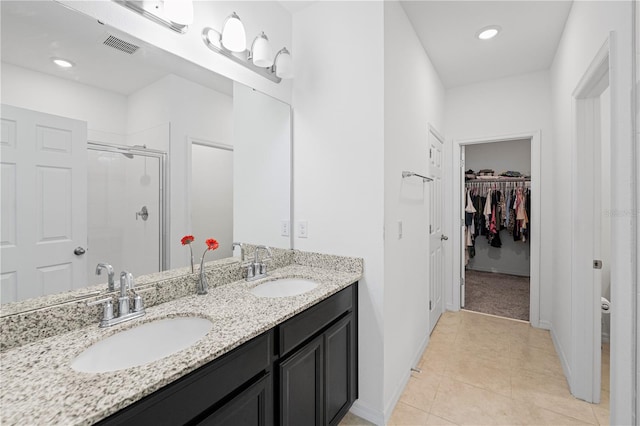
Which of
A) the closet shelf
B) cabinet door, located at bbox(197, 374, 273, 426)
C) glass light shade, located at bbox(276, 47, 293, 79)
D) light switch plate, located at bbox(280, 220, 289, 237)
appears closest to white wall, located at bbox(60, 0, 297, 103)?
glass light shade, located at bbox(276, 47, 293, 79)

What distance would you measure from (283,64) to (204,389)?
69.7 inches

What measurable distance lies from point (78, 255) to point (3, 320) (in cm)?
29

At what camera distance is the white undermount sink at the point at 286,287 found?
1.76 metres

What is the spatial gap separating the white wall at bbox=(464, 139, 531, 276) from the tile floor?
252 cm

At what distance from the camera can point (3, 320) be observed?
3.05ft

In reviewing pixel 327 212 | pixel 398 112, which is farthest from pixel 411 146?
pixel 327 212

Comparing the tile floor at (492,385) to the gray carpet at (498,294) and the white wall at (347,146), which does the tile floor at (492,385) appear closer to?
the white wall at (347,146)

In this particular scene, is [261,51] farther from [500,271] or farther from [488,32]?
[500,271]

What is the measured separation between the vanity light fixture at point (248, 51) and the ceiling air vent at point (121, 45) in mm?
392

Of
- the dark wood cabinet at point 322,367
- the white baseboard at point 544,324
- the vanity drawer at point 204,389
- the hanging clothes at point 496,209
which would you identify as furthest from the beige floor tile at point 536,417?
the hanging clothes at point 496,209

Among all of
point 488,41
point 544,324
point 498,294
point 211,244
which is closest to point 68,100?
point 211,244

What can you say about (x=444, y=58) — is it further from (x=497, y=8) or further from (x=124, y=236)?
(x=124, y=236)

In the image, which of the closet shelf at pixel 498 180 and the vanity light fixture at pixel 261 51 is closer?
the vanity light fixture at pixel 261 51

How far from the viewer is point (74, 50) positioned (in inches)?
45.4
